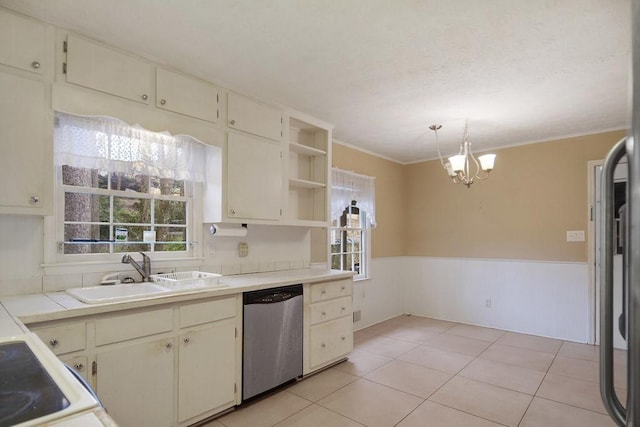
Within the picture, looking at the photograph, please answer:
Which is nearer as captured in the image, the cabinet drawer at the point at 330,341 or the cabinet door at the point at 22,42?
the cabinet door at the point at 22,42

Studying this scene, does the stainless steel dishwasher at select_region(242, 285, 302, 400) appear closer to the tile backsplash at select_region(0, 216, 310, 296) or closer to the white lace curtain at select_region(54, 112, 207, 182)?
the tile backsplash at select_region(0, 216, 310, 296)

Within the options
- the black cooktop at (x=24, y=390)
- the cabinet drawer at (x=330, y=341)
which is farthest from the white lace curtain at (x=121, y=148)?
the cabinet drawer at (x=330, y=341)

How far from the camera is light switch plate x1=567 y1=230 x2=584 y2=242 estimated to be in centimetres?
397

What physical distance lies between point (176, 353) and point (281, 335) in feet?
2.72

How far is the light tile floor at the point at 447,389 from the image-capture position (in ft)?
7.66

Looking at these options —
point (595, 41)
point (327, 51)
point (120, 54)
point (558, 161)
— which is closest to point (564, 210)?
point (558, 161)

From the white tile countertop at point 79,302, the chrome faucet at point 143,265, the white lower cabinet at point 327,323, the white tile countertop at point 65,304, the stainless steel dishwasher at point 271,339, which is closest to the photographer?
the white tile countertop at point 65,304

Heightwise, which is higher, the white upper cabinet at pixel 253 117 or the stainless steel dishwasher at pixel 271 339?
the white upper cabinet at pixel 253 117

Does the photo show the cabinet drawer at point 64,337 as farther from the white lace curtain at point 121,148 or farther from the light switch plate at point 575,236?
the light switch plate at point 575,236

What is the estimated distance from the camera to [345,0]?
172 centimetres

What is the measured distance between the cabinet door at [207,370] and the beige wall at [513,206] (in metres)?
3.63

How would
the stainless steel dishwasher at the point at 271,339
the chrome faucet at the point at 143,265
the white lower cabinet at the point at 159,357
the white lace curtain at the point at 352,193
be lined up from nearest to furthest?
1. the white lower cabinet at the point at 159,357
2. the chrome faucet at the point at 143,265
3. the stainless steel dishwasher at the point at 271,339
4. the white lace curtain at the point at 352,193

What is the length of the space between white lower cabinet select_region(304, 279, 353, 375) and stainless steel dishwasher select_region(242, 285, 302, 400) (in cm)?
14

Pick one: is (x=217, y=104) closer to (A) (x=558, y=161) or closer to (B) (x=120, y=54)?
(B) (x=120, y=54)
